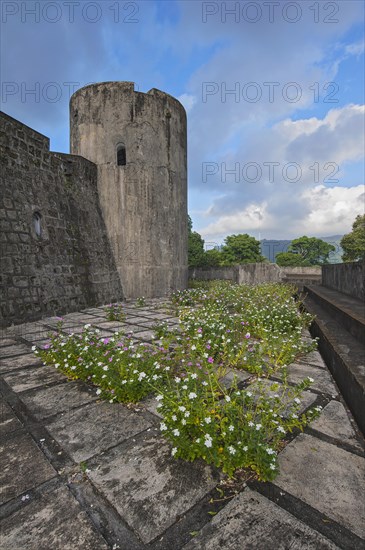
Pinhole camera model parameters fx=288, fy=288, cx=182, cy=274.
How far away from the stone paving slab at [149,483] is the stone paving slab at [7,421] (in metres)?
0.82

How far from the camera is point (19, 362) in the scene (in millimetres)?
3557

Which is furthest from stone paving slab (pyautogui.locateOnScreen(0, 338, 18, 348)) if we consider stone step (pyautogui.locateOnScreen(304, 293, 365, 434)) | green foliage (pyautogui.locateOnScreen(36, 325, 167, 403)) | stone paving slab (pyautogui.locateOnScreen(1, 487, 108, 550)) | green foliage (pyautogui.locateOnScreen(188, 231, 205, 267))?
green foliage (pyautogui.locateOnScreen(188, 231, 205, 267))

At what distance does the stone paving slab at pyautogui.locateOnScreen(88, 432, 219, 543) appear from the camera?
52.8 inches

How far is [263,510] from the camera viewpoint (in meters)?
1.37

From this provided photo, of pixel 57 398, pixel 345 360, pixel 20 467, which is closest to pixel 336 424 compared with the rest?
pixel 345 360

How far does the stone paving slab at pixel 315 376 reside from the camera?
8.96ft

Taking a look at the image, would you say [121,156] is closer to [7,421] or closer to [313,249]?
[7,421]

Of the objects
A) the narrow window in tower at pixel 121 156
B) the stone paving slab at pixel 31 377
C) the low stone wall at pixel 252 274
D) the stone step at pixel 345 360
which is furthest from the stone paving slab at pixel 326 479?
the low stone wall at pixel 252 274

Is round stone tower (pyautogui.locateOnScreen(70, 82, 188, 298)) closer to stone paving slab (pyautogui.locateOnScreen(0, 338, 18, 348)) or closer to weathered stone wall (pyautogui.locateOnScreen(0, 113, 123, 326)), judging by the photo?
weathered stone wall (pyautogui.locateOnScreen(0, 113, 123, 326))

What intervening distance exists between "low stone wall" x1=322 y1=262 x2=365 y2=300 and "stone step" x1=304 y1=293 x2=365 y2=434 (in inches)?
55.2

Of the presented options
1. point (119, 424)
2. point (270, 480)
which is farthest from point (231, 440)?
point (119, 424)

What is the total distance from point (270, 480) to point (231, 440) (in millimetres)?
266

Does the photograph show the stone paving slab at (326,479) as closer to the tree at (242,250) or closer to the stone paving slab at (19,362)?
the stone paving slab at (19,362)

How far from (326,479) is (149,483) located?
0.96 metres
